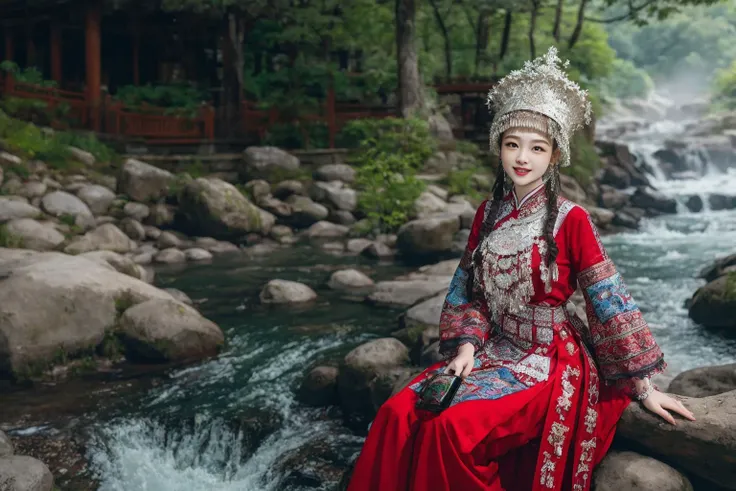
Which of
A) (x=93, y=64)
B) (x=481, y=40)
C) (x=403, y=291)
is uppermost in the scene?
(x=481, y=40)

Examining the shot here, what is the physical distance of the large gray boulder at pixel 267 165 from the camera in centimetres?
1726

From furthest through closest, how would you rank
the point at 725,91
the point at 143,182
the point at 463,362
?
the point at 725,91 < the point at 143,182 < the point at 463,362

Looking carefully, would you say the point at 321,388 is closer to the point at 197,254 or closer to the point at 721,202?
the point at 197,254

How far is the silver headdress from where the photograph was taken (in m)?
3.36

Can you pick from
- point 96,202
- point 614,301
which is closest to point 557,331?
point 614,301

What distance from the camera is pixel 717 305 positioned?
8461mm

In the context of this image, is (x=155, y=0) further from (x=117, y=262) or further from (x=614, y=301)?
(x=614, y=301)

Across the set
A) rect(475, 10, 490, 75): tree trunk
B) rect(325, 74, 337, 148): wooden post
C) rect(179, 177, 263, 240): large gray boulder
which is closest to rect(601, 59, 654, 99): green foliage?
rect(475, 10, 490, 75): tree trunk

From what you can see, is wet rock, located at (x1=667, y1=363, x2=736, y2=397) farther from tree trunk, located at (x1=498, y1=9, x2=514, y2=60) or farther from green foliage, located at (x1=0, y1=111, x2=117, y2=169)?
tree trunk, located at (x1=498, y1=9, x2=514, y2=60)

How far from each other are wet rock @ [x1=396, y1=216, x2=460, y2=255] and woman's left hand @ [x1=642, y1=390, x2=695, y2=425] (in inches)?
384

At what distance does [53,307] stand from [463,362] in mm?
5147

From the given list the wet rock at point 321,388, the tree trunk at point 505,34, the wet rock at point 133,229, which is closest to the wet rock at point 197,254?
the wet rock at point 133,229

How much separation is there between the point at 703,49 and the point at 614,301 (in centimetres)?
6228

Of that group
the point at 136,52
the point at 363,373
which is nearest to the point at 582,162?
the point at 136,52
